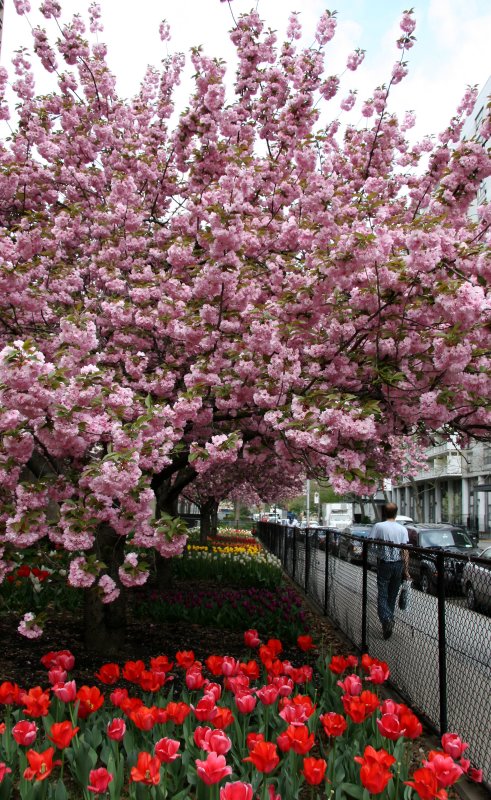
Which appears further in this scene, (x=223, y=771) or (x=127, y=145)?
(x=127, y=145)

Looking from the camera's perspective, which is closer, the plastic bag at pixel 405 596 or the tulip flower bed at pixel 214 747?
the tulip flower bed at pixel 214 747

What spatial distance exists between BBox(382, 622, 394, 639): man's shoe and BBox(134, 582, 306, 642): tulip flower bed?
1.22 meters

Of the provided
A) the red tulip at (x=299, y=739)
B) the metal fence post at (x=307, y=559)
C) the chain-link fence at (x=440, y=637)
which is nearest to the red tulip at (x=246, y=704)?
the red tulip at (x=299, y=739)

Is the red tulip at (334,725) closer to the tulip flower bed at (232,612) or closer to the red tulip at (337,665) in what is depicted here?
the red tulip at (337,665)

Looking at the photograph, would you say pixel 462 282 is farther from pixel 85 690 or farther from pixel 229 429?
pixel 85 690

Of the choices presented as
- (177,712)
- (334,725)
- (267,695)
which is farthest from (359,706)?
(177,712)

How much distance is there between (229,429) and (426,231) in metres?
3.27

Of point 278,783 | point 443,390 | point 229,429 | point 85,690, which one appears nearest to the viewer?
point 278,783

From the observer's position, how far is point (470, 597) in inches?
199

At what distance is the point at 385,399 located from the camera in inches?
237

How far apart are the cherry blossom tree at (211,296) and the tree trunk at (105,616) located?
Answer: 0.14 feet

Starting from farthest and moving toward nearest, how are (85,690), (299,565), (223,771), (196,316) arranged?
(299,565) → (196,316) → (85,690) → (223,771)

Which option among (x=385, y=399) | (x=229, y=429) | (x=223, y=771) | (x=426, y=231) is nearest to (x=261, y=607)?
(x=229, y=429)

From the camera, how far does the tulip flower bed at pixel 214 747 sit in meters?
2.55
